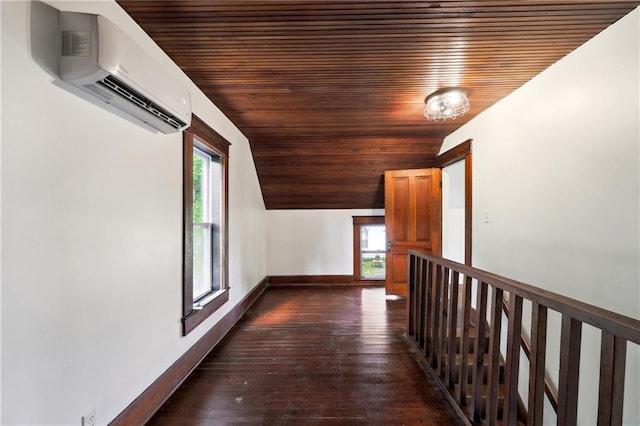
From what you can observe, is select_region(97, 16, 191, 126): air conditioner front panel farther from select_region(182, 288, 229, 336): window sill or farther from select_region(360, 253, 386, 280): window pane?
select_region(360, 253, 386, 280): window pane

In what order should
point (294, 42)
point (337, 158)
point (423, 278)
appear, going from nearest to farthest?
point (294, 42), point (423, 278), point (337, 158)

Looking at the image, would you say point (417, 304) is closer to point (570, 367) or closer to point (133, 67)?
point (570, 367)

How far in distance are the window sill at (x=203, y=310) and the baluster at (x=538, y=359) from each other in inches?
79.4

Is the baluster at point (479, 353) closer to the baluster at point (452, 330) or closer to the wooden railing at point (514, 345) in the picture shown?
→ the wooden railing at point (514, 345)

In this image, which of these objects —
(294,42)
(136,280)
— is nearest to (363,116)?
(294,42)

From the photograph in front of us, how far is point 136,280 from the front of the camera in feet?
4.73

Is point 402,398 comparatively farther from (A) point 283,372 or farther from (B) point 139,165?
(B) point 139,165

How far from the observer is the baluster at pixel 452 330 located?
1.71 metres

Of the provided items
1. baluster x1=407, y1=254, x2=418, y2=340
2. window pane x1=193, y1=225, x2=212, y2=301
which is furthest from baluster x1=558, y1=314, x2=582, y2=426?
window pane x1=193, y1=225, x2=212, y2=301

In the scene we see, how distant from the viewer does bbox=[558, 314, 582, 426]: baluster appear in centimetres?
94

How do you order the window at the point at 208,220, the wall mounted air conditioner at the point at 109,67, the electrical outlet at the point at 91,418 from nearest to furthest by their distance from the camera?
the wall mounted air conditioner at the point at 109,67 → the electrical outlet at the point at 91,418 → the window at the point at 208,220

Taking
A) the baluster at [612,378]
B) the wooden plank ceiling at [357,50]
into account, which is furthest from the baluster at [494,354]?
the wooden plank ceiling at [357,50]

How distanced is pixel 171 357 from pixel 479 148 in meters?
3.29

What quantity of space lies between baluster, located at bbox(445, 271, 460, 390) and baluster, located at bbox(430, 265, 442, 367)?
0.68 feet
